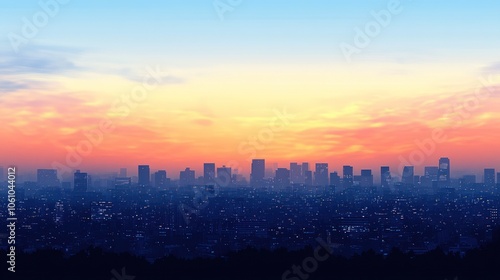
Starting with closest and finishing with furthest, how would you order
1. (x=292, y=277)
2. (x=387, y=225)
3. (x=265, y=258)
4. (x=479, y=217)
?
(x=292, y=277) → (x=265, y=258) → (x=387, y=225) → (x=479, y=217)

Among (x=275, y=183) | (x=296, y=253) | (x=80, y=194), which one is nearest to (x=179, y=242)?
(x=296, y=253)

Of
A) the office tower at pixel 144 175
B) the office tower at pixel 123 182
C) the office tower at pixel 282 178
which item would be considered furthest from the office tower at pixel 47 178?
the office tower at pixel 282 178

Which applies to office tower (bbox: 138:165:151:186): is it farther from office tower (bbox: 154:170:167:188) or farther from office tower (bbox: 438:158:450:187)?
office tower (bbox: 438:158:450:187)

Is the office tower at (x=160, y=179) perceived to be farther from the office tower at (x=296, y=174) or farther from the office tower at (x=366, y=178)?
the office tower at (x=366, y=178)

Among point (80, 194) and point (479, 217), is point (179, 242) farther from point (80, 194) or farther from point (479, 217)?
point (80, 194)

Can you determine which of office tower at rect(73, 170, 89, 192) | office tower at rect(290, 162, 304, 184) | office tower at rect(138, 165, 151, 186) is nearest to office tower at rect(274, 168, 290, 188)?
office tower at rect(290, 162, 304, 184)

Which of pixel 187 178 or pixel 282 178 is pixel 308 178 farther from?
pixel 187 178
